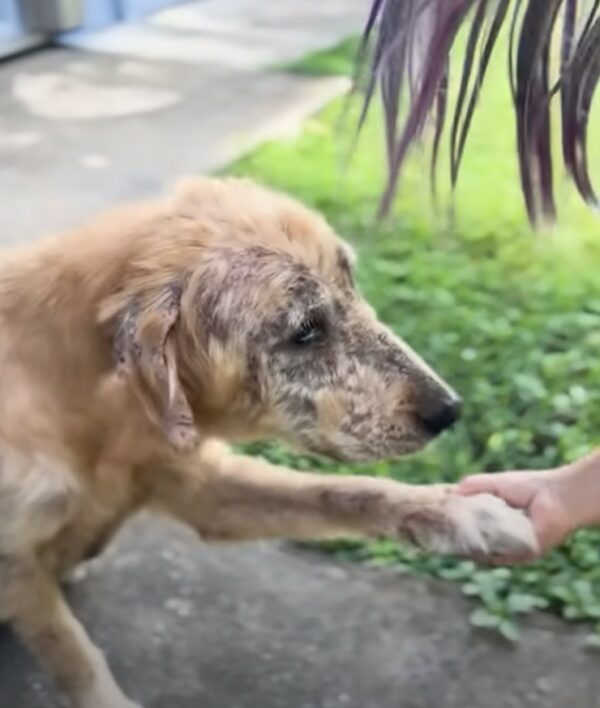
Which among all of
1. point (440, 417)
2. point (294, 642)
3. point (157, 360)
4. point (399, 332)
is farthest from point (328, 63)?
point (157, 360)

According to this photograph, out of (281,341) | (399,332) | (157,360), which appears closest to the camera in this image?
(157,360)

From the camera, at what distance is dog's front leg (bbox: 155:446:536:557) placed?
67.3 inches

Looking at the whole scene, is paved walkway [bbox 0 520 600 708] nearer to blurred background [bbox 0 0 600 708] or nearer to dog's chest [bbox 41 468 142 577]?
blurred background [bbox 0 0 600 708]

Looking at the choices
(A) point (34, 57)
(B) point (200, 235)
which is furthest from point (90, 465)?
(A) point (34, 57)

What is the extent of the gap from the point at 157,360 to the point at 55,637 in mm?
430

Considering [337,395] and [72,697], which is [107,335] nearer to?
[337,395]

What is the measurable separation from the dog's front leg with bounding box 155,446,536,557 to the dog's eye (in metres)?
0.23

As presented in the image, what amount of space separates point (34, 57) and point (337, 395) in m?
3.20

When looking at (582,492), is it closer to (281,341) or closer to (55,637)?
(281,341)

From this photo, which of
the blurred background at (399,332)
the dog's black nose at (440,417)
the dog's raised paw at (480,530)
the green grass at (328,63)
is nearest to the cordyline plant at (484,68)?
the blurred background at (399,332)

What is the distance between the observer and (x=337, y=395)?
1716mm

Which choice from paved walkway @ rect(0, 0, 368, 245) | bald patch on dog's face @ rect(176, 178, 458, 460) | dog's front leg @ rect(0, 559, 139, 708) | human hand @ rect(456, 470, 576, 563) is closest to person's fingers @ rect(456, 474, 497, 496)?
human hand @ rect(456, 470, 576, 563)

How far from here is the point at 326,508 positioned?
183 cm

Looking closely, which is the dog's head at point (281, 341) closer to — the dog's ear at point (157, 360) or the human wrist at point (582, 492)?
the dog's ear at point (157, 360)
